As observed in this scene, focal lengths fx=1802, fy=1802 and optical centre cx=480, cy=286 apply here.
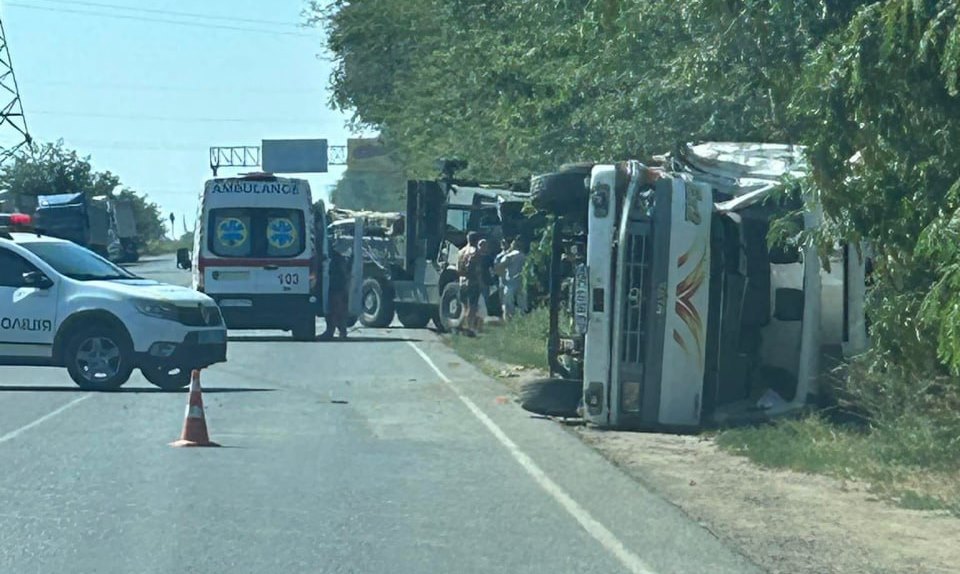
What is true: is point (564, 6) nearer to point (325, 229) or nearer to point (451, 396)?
point (451, 396)

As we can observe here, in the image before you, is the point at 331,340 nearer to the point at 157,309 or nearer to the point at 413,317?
the point at 413,317

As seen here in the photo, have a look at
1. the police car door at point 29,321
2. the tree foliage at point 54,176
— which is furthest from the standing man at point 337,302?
the tree foliage at point 54,176

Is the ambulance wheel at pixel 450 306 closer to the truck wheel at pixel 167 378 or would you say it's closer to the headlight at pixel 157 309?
the truck wheel at pixel 167 378

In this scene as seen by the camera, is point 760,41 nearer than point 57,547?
No

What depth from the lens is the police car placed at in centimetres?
1933

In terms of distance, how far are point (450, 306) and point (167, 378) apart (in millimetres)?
12586

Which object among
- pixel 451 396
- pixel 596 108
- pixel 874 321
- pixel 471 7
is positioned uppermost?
pixel 471 7

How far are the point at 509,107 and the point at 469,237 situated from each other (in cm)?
397

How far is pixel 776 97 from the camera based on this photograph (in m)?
14.9

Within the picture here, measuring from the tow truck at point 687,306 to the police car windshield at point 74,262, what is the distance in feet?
20.9

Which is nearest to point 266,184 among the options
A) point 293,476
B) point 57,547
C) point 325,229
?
point 325,229

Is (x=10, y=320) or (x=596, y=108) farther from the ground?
(x=596, y=108)

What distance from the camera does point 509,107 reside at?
27172 mm

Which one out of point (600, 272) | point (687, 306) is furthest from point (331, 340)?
point (687, 306)
